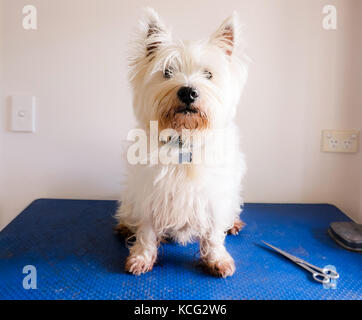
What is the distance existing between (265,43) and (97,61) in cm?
96

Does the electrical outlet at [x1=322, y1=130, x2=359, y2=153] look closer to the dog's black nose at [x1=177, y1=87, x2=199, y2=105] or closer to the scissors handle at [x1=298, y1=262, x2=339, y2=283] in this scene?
the scissors handle at [x1=298, y1=262, x2=339, y2=283]

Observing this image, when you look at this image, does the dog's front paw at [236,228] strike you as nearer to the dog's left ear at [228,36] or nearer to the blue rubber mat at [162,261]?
the blue rubber mat at [162,261]

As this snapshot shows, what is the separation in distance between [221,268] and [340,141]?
111 centimetres

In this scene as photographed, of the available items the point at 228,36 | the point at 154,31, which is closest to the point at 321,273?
the point at 228,36

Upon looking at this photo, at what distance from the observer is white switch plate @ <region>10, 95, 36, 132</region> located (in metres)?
1.49

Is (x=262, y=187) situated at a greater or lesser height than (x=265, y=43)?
lesser

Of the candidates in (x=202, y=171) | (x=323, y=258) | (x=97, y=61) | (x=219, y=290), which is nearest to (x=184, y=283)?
(x=219, y=290)

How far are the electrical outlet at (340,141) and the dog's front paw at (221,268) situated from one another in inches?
39.3

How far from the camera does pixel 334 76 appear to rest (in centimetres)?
147

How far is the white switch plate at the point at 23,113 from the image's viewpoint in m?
1.49

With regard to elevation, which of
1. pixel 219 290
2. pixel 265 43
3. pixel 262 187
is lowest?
pixel 219 290

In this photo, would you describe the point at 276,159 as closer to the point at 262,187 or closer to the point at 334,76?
the point at 262,187

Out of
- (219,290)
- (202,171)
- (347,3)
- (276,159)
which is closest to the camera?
(219,290)

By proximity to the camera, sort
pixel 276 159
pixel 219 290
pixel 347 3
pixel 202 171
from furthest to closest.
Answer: pixel 276 159, pixel 347 3, pixel 202 171, pixel 219 290
